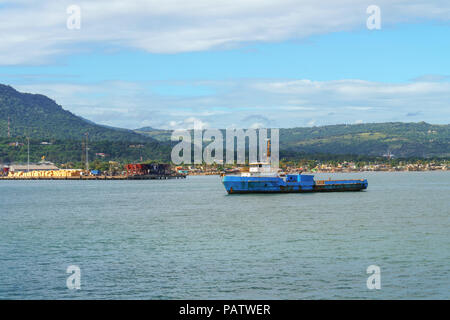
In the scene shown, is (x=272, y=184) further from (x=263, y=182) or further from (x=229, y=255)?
(x=229, y=255)

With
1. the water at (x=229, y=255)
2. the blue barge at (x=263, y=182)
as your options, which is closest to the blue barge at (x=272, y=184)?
the blue barge at (x=263, y=182)

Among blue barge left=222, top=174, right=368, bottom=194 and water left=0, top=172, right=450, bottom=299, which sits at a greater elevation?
blue barge left=222, top=174, right=368, bottom=194

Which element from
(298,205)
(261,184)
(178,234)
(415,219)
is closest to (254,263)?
(178,234)

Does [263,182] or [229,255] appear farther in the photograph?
[263,182]

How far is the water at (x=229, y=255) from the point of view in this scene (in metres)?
28.7

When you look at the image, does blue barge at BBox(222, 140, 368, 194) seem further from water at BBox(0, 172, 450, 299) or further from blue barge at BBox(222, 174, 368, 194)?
water at BBox(0, 172, 450, 299)

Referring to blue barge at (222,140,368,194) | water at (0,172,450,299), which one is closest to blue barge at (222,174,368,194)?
blue barge at (222,140,368,194)

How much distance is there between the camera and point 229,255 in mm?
38594

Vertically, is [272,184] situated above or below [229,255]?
above

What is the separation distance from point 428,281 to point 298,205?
1986 inches

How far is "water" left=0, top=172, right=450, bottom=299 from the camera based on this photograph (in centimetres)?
2873

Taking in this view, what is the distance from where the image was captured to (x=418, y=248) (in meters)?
40.8

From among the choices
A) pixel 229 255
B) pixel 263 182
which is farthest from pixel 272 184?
pixel 229 255

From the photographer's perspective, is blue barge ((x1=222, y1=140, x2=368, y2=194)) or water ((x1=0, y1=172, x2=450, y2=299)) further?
blue barge ((x1=222, y1=140, x2=368, y2=194))
